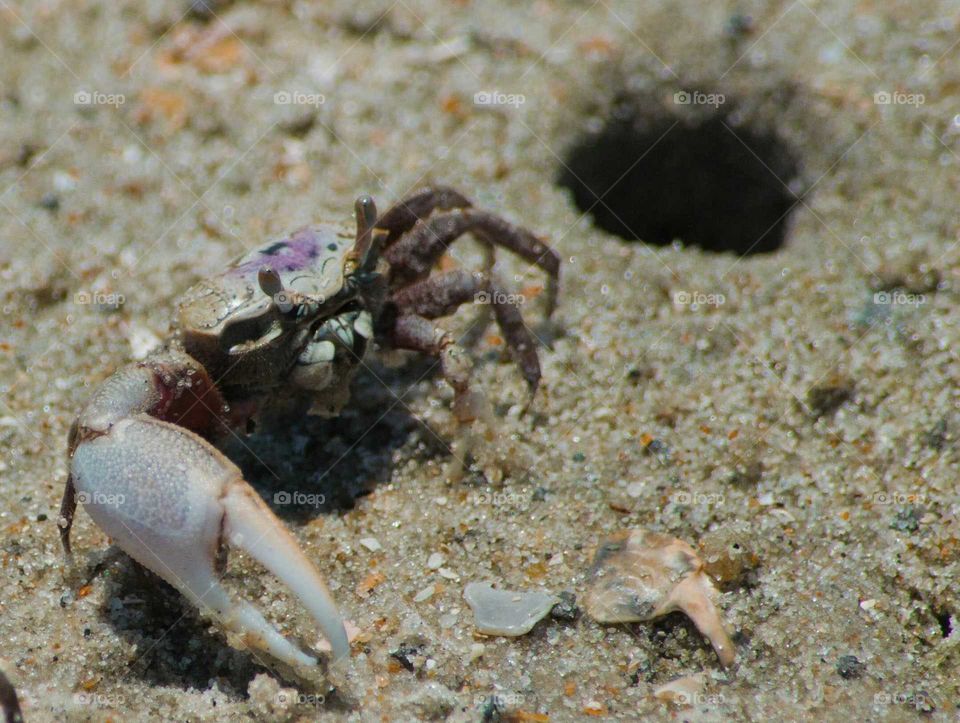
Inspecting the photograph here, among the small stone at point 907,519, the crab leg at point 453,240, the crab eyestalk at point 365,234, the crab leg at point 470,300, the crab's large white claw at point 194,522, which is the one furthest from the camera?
the crab leg at point 453,240

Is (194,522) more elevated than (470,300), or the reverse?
(470,300)

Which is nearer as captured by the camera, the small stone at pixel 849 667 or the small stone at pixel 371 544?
the small stone at pixel 849 667

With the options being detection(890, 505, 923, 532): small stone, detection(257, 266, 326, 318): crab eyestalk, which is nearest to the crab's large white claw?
detection(257, 266, 326, 318): crab eyestalk

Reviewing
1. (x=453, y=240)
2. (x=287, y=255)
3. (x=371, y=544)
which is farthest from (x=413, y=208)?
(x=371, y=544)

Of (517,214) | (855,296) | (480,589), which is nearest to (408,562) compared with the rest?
(480,589)

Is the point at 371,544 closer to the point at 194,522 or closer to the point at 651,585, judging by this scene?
the point at 194,522

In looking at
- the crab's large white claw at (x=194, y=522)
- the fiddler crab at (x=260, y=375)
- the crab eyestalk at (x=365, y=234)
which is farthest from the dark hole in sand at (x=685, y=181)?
the crab's large white claw at (x=194, y=522)

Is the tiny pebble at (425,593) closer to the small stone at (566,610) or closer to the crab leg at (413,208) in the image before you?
→ the small stone at (566,610)
